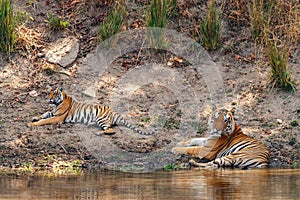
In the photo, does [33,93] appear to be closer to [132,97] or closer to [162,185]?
[132,97]

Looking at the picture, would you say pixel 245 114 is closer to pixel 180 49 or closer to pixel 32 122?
pixel 180 49

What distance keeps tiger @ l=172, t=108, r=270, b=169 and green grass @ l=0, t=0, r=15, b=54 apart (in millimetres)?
4196

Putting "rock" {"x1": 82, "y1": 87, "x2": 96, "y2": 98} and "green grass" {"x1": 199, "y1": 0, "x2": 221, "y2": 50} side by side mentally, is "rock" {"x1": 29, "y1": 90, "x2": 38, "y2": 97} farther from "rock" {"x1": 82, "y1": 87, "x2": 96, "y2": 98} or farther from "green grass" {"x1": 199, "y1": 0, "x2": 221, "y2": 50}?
"green grass" {"x1": 199, "y1": 0, "x2": 221, "y2": 50}

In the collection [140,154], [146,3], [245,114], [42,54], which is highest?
[146,3]

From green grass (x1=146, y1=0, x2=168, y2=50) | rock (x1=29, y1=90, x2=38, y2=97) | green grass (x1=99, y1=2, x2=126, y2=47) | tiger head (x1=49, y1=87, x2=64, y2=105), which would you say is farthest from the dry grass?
rock (x1=29, y1=90, x2=38, y2=97)

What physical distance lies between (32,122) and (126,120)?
147 cm

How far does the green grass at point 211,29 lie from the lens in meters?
13.5

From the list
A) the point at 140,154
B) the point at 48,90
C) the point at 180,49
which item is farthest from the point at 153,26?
the point at 140,154

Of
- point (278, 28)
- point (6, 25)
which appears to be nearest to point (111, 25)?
point (6, 25)

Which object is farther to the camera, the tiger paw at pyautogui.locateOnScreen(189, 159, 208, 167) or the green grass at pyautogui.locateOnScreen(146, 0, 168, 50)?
the green grass at pyautogui.locateOnScreen(146, 0, 168, 50)

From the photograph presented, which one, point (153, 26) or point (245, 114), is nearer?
point (245, 114)

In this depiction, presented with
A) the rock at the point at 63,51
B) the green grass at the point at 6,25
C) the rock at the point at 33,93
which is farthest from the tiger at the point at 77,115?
the green grass at the point at 6,25

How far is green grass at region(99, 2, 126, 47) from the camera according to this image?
537 inches

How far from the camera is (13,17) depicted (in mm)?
13562
